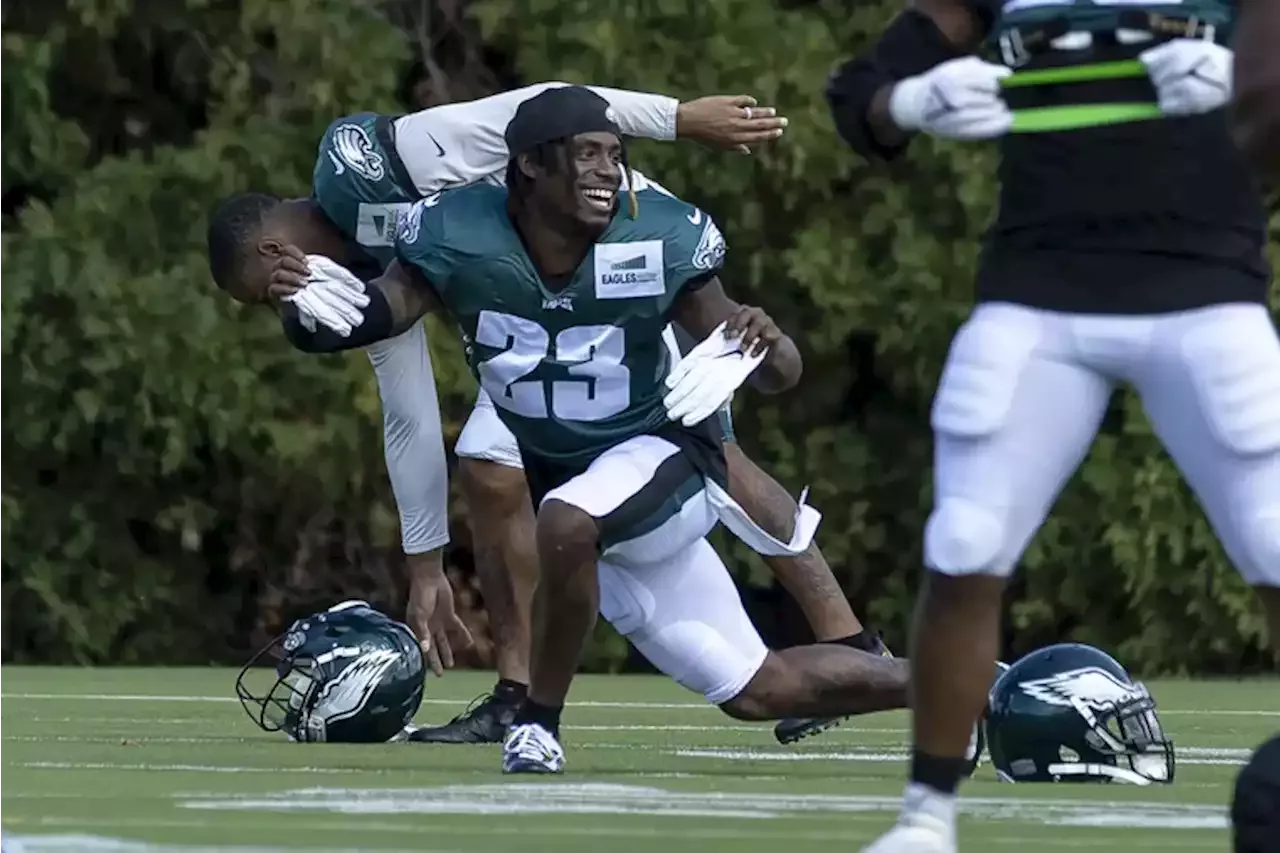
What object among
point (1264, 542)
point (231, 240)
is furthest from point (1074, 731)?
point (231, 240)

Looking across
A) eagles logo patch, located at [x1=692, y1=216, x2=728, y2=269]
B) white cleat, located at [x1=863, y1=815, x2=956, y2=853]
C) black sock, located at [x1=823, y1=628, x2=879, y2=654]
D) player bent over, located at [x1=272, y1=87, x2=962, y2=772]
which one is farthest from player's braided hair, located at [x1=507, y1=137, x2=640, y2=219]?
white cleat, located at [x1=863, y1=815, x2=956, y2=853]

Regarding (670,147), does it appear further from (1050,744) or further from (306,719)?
(1050,744)

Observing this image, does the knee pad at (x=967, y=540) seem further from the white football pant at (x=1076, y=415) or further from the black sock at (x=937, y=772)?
the black sock at (x=937, y=772)

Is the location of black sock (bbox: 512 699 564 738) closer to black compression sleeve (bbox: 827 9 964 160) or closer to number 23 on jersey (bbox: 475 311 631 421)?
number 23 on jersey (bbox: 475 311 631 421)

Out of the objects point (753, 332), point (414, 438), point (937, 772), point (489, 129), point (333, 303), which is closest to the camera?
point (937, 772)

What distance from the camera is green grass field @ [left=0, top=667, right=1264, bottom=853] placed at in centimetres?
461

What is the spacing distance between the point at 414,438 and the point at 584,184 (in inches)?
72.1

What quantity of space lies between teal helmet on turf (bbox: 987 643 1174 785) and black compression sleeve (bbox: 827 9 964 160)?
1.82 meters

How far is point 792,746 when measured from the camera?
287 inches

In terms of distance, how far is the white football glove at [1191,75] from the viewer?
409 centimetres

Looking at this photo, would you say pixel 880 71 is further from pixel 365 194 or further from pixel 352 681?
pixel 365 194

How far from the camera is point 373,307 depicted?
6.32 meters

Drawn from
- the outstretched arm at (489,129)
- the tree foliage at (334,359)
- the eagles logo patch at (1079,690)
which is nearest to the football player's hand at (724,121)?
the outstretched arm at (489,129)

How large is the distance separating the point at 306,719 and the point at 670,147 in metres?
6.13
